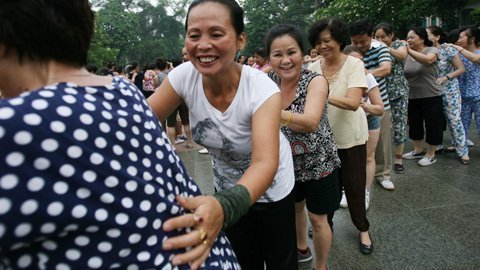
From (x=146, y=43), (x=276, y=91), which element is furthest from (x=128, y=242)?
(x=146, y=43)

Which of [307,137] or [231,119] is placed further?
[307,137]

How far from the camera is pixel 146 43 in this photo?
2237 inches

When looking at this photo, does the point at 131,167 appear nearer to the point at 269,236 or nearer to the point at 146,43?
the point at 269,236

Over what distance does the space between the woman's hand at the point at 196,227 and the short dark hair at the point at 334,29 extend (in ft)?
7.22

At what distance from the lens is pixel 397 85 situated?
4.87 metres

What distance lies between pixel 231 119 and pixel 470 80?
531 cm

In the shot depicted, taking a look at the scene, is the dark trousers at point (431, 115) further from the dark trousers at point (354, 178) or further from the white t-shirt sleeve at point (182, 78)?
the white t-shirt sleeve at point (182, 78)

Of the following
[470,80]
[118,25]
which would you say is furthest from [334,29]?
[118,25]

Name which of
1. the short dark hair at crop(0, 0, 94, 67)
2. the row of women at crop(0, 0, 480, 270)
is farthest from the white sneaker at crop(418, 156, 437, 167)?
the short dark hair at crop(0, 0, 94, 67)

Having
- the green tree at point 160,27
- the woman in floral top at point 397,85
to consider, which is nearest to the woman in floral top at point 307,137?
the woman in floral top at point 397,85

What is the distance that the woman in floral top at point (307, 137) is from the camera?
2.41 meters

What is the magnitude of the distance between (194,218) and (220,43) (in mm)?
784

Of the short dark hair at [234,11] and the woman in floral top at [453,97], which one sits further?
the woman in floral top at [453,97]

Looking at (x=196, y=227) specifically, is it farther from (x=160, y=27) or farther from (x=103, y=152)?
(x=160, y=27)
